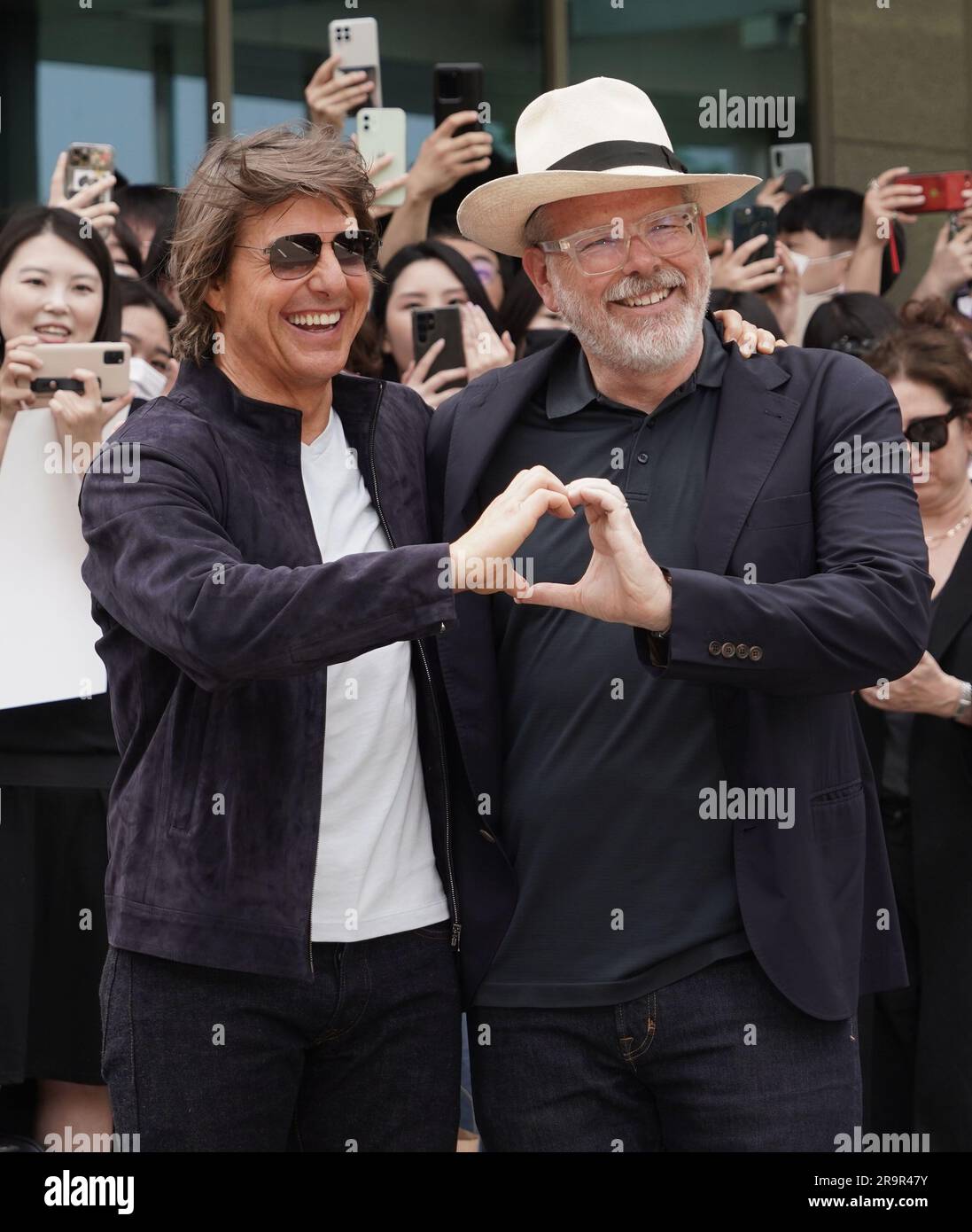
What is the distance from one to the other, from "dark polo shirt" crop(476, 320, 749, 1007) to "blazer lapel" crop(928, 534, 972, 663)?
1.54 metres

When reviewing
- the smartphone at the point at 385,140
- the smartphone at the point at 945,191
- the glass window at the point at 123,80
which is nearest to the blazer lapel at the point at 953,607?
the smartphone at the point at 385,140

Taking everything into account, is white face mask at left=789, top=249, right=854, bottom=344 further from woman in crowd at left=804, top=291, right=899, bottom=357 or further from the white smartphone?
the white smartphone

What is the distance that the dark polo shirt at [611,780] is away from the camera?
2.82 metres

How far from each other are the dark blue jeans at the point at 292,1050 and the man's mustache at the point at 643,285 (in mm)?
1123

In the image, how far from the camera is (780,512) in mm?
2836

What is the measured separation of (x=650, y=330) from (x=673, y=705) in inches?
25.6

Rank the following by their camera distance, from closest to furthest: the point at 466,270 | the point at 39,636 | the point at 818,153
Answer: the point at 39,636 < the point at 466,270 < the point at 818,153

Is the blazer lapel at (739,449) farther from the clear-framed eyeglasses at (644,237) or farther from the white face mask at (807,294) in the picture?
the white face mask at (807,294)

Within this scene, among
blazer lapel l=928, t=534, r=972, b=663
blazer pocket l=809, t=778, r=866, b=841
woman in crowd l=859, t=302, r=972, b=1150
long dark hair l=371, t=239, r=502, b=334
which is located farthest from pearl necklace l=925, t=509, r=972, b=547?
blazer pocket l=809, t=778, r=866, b=841

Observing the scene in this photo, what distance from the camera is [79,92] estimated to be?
28.0ft

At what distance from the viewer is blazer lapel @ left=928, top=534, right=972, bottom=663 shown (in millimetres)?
4320
